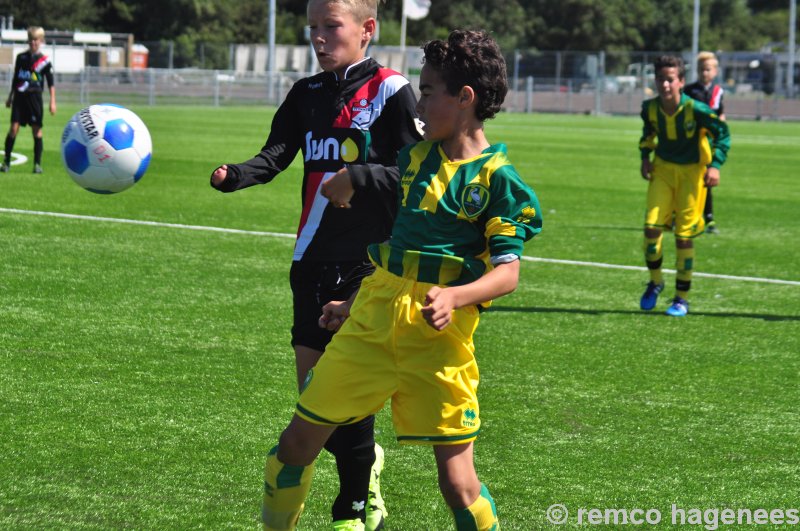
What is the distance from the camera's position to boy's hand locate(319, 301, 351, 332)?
12.5 feet

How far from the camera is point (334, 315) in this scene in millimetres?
3848

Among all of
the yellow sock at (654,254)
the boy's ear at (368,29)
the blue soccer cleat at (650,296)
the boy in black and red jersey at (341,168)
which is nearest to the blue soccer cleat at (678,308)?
the blue soccer cleat at (650,296)

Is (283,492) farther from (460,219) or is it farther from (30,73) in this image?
(30,73)

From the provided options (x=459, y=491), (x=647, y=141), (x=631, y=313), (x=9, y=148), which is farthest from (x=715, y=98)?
(x=459, y=491)

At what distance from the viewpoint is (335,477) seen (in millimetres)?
5078

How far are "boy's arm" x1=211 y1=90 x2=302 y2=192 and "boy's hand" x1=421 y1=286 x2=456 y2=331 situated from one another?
110 cm

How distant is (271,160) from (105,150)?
160cm

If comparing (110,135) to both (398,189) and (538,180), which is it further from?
(538,180)

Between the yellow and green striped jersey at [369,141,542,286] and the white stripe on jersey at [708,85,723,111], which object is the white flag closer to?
the white stripe on jersey at [708,85,723,111]

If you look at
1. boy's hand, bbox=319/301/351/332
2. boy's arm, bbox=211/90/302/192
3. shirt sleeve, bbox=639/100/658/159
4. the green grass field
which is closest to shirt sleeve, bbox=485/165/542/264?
boy's hand, bbox=319/301/351/332

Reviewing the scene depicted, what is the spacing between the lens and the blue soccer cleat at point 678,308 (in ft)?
30.5

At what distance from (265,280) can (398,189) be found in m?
6.27

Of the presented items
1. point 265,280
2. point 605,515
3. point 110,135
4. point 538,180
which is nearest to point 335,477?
point 605,515

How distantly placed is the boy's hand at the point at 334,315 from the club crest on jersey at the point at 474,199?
1.74 ft
